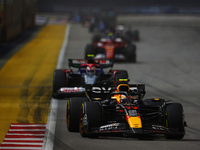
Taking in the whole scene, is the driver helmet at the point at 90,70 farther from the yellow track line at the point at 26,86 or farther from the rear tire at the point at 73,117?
the rear tire at the point at 73,117

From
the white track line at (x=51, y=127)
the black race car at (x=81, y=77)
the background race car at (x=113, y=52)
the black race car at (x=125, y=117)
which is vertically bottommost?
the background race car at (x=113, y=52)

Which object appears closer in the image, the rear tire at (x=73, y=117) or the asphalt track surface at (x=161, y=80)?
the asphalt track surface at (x=161, y=80)

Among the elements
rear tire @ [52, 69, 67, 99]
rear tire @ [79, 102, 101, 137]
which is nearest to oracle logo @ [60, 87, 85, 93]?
rear tire @ [52, 69, 67, 99]

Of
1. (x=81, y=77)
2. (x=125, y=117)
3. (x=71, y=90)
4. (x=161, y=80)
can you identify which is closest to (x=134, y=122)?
(x=125, y=117)

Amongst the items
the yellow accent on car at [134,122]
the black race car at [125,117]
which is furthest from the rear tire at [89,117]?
the yellow accent on car at [134,122]

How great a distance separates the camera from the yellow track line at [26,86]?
12609 millimetres

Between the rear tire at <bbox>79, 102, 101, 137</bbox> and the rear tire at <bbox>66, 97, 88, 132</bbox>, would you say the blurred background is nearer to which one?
the rear tire at <bbox>66, 97, 88, 132</bbox>

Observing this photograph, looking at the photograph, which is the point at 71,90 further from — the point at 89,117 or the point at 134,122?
the point at 134,122

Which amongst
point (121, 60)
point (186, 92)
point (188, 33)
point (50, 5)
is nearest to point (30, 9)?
point (188, 33)

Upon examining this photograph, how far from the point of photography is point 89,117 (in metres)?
10.1

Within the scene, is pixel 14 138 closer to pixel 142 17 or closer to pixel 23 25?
pixel 23 25

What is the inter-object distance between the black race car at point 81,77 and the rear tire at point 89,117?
454 cm

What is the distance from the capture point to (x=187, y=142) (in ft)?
33.2

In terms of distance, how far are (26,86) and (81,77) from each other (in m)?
2.33
